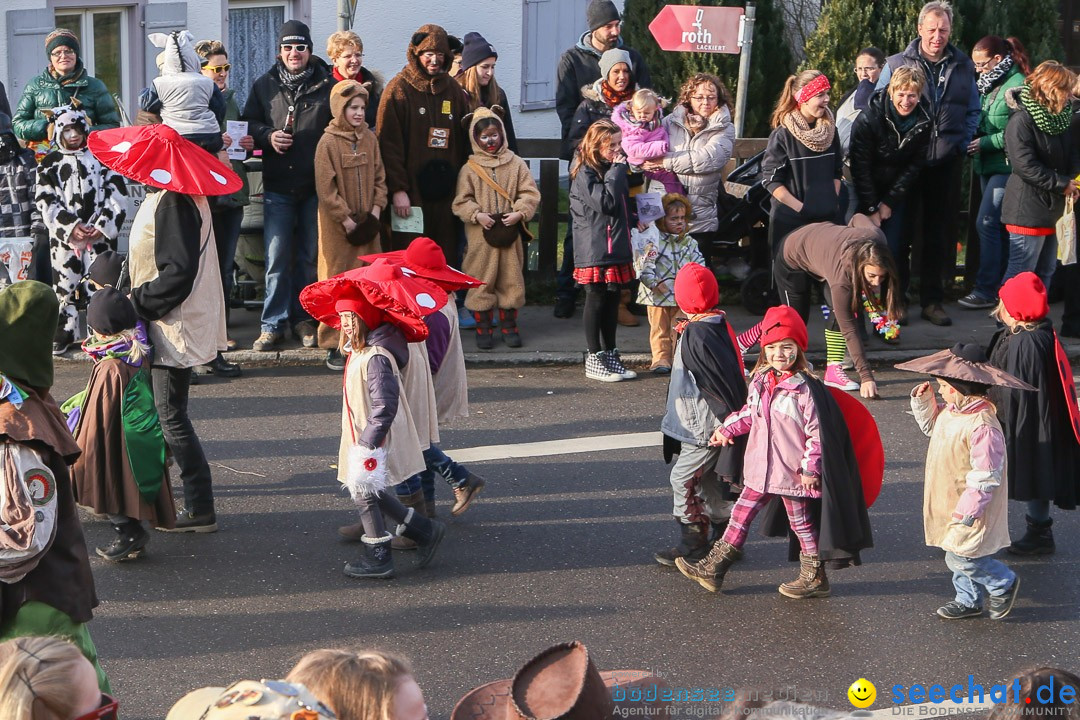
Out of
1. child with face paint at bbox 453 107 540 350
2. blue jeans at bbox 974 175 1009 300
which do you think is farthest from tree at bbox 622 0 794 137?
child with face paint at bbox 453 107 540 350

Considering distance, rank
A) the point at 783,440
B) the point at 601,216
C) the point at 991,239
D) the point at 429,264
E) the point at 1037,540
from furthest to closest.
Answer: the point at 991,239 < the point at 601,216 < the point at 429,264 < the point at 1037,540 < the point at 783,440

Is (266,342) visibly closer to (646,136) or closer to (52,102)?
(52,102)

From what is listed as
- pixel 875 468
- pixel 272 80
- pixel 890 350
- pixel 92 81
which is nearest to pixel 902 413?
pixel 890 350

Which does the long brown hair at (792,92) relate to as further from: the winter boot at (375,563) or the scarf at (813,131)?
the winter boot at (375,563)

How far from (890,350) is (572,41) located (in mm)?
7217

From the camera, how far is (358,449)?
20.5 ft

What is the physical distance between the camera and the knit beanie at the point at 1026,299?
21.8ft

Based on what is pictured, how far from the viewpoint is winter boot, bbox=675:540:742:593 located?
246 inches

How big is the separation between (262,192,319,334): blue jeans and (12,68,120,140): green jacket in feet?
4.30

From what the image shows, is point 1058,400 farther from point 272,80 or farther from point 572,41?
point 572,41

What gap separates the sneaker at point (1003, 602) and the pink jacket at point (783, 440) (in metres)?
0.84

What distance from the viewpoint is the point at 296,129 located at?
10.0 metres

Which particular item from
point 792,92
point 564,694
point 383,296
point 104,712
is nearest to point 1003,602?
point 383,296

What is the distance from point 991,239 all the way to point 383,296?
6.34m
